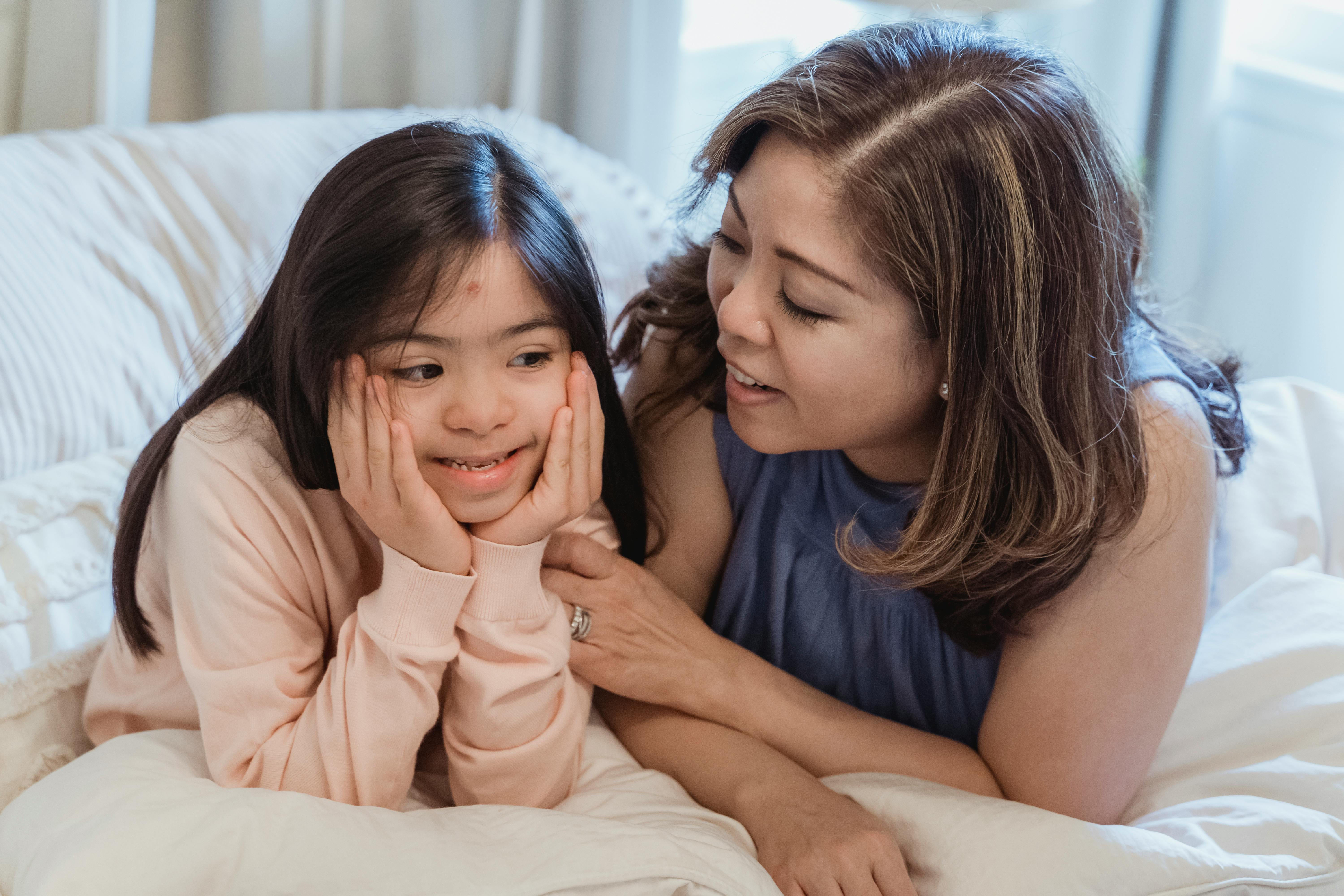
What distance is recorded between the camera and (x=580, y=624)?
106 centimetres

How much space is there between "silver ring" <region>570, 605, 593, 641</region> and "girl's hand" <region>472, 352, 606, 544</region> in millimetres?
144

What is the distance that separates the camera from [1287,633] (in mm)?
1134

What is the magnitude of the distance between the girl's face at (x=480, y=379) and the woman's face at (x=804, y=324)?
171 mm

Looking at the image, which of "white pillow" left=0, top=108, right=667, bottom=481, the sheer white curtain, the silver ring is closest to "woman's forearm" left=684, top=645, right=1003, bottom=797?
the silver ring

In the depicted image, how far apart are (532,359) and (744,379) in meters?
0.21

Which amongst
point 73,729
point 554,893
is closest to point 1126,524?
point 554,893

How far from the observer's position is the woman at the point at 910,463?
2.93ft

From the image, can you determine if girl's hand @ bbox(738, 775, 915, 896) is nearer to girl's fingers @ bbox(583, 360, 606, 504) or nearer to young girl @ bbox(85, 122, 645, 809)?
young girl @ bbox(85, 122, 645, 809)

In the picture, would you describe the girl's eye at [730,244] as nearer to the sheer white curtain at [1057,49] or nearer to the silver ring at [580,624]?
the silver ring at [580,624]

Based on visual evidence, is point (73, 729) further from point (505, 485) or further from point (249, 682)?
point (505, 485)

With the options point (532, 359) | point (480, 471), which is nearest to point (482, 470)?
point (480, 471)

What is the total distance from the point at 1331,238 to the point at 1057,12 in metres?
0.84

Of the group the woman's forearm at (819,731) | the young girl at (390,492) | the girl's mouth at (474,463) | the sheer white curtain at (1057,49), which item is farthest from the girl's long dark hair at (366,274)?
the sheer white curtain at (1057,49)

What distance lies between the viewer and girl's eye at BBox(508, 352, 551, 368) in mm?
902
